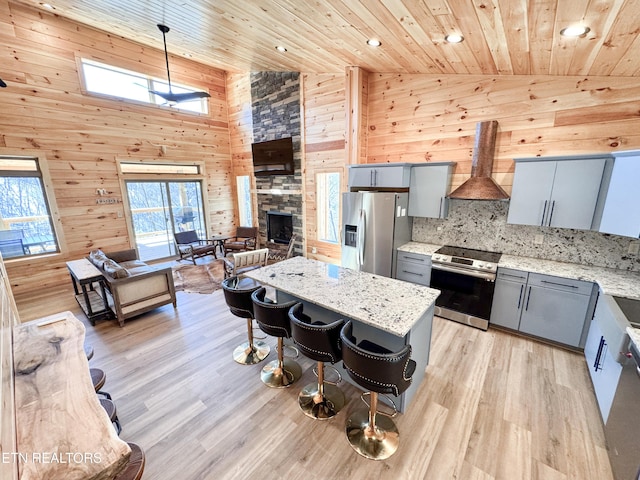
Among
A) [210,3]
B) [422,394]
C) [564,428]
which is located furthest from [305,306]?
[210,3]

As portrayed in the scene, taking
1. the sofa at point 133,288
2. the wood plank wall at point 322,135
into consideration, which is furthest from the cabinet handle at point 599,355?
the sofa at point 133,288

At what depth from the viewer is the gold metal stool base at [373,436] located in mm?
1947

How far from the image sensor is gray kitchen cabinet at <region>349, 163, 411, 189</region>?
3891mm

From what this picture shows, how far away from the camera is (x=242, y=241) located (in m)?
7.03

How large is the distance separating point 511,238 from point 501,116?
5.28ft

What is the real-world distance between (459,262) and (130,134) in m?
6.85

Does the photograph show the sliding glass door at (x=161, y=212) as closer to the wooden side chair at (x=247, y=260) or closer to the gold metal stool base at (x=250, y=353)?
the wooden side chair at (x=247, y=260)

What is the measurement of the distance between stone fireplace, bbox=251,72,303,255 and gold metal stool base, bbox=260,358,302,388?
353cm

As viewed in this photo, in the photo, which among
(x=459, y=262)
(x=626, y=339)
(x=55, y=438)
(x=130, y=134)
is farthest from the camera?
(x=130, y=134)

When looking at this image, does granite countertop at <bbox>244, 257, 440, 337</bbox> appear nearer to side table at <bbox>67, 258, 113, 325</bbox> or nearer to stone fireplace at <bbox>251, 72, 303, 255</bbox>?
side table at <bbox>67, 258, 113, 325</bbox>

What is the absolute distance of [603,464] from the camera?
72.6 inches

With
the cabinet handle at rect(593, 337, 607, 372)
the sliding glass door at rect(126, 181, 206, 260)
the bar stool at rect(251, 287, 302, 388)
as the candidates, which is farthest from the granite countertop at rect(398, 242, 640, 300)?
the sliding glass door at rect(126, 181, 206, 260)

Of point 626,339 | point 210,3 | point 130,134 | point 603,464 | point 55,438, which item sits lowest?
point 603,464

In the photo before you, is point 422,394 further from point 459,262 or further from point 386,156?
point 386,156
